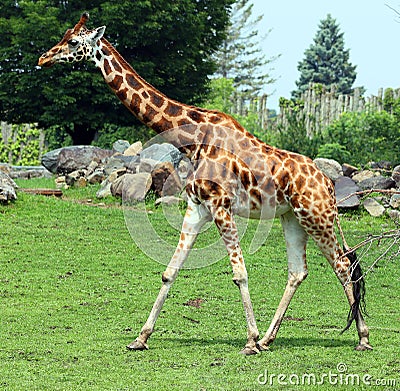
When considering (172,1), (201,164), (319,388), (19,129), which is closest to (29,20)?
(172,1)

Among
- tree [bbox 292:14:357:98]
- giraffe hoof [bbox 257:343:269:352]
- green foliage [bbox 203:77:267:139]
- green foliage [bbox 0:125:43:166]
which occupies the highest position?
tree [bbox 292:14:357:98]

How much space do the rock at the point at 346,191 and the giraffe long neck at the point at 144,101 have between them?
866 centimetres

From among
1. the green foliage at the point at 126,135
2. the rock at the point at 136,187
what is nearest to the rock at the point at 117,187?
the rock at the point at 136,187

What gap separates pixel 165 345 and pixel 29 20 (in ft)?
65.4

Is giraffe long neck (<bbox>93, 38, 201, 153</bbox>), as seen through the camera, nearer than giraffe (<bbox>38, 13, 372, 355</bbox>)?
No

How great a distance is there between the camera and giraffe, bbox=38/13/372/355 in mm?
7219

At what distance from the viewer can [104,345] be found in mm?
7535

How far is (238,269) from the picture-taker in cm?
720

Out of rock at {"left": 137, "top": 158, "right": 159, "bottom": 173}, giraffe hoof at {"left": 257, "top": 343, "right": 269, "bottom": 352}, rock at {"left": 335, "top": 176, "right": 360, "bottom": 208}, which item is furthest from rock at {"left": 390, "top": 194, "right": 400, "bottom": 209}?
giraffe hoof at {"left": 257, "top": 343, "right": 269, "bottom": 352}

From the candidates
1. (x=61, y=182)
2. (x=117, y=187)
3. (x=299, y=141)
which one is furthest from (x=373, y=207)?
(x=61, y=182)

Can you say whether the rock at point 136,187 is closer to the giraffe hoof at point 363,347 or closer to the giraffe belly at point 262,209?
the giraffe belly at point 262,209

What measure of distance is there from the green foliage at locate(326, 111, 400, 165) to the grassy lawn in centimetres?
566

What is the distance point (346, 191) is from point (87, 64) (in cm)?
1194

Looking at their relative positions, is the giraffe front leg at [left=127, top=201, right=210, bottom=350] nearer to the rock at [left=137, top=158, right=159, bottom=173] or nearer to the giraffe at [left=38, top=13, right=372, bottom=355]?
the giraffe at [left=38, top=13, right=372, bottom=355]
